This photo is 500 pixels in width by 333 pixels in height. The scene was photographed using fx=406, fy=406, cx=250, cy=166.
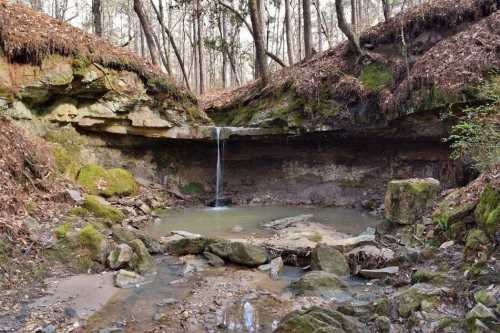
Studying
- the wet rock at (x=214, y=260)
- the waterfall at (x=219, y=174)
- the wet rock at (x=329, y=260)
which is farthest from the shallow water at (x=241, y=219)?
the wet rock at (x=329, y=260)

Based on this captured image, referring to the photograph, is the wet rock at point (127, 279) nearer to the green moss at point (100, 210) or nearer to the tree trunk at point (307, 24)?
the green moss at point (100, 210)

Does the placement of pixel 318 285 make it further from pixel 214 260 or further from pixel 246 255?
pixel 214 260

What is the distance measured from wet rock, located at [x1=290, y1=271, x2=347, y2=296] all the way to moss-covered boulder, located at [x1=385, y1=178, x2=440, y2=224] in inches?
88.7

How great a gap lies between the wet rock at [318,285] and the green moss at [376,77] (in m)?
7.29

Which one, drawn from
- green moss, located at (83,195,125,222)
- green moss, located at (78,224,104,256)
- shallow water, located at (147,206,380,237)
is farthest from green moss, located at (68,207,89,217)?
shallow water, located at (147,206,380,237)

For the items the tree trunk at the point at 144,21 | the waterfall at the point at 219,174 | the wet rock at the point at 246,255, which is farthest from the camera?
the tree trunk at the point at 144,21

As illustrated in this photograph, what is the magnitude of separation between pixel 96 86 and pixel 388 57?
26.7ft

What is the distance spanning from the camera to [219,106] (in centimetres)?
1479

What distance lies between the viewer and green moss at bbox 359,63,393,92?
36.8 feet

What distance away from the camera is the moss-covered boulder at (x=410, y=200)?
689cm

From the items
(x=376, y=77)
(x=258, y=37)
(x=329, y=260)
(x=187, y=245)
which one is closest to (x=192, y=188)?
(x=258, y=37)

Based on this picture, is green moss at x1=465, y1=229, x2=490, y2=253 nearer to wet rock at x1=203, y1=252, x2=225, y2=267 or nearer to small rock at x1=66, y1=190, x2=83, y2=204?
wet rock at x1=203, y1=252, x2=225, y2=267

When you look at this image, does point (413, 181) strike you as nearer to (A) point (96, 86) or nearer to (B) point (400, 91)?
(B) point (400, 91)

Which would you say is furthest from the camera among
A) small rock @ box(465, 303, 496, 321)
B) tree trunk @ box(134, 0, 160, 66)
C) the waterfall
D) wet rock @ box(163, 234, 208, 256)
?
tree trunk @ box(134, 0, 160, 66)
